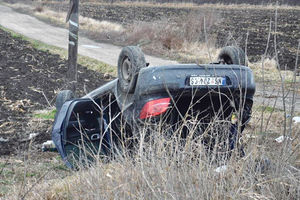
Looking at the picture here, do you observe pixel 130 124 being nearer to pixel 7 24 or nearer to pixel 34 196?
pixel 34 196

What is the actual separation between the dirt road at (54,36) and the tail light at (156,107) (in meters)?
13.0

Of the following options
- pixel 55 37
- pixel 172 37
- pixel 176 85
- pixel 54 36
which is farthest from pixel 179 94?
pixel 54 36

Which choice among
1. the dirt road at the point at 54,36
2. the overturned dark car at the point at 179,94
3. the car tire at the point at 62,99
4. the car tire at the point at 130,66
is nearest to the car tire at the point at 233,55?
the overturned dark car at the point at 179,94

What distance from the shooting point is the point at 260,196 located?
3.57 meters

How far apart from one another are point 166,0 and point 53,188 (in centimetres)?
5773

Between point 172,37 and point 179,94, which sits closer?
point 179,94

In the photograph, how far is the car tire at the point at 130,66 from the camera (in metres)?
5.44

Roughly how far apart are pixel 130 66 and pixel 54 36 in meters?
21.8

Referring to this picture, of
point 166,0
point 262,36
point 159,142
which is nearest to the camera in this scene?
point 159,142

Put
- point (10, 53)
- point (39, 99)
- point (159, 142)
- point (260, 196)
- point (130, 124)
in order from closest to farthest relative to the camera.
Result: point (260, 196) < point (159, 142) < point (130, 124) < point (39, 99) < point (10, 53)

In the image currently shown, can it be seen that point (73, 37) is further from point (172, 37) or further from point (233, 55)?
point (172, 37)

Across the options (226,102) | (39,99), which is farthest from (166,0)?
(226,102)

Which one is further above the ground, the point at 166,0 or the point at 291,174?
the point at 291,174

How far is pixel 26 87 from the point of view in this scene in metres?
13.3
